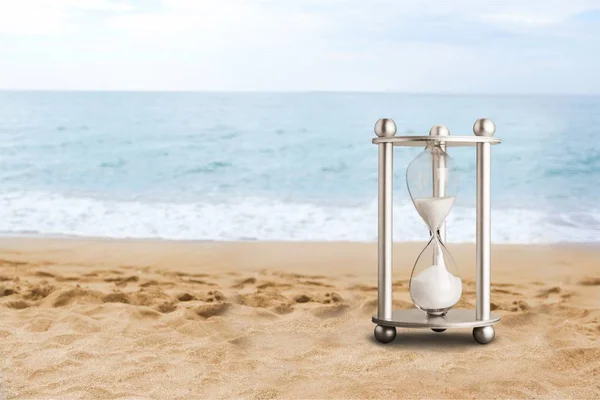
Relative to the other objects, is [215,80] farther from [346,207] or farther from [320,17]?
[346,207]

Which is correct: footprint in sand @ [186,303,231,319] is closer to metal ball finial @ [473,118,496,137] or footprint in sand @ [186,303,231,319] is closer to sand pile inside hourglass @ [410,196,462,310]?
sand pile inside hourglass @ [410,196,462,310]

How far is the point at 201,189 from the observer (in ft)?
34.0

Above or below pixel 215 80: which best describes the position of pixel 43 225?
below

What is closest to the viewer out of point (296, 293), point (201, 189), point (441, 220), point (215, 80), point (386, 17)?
point (441, 220)

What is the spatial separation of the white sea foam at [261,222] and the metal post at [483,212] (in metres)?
3.90

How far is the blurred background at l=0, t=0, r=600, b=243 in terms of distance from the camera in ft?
33.5

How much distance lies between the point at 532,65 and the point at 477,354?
8.87 metres

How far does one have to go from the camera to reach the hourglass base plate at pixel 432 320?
10.1ft

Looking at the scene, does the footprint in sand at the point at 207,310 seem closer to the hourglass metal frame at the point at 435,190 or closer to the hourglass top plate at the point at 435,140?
the hourglass metal frame at the point at 435,190

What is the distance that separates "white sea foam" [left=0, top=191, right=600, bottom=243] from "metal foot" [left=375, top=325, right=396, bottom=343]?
3865 mm

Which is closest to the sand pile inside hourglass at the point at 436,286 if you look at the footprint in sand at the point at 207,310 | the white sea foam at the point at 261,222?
the footprint in sand at the point at 207,310

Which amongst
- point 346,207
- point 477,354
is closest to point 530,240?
point 346,207

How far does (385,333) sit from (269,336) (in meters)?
0.52

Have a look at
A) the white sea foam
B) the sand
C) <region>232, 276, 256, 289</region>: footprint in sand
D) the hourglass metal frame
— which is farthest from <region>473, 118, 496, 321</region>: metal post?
the white sea foam
